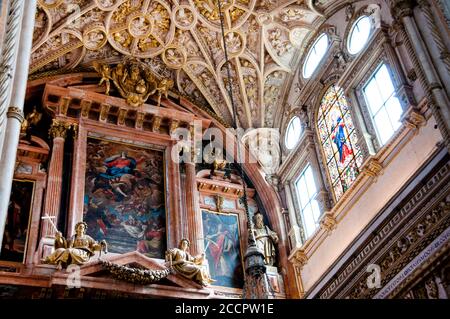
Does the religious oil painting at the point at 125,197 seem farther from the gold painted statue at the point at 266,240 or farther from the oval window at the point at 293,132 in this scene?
the oval window at the point at 293,132

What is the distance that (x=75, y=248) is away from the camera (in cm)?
1264

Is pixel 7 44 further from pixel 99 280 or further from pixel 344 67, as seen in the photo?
pixel 344 67

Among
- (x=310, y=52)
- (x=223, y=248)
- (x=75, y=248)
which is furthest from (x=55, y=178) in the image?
(x=310, y=52)

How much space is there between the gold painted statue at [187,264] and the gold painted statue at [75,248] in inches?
55.5

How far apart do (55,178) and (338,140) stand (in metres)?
6.22

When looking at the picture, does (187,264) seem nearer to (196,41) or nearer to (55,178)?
(55,178)

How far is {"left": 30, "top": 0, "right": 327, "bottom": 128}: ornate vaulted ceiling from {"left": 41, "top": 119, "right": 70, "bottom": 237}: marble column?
5.85 feet

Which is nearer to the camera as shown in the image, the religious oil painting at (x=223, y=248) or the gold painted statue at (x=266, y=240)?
the religious oil painting at (x=223, y=248)

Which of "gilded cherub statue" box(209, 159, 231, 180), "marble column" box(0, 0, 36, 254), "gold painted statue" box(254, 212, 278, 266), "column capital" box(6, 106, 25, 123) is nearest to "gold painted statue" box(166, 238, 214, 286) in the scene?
"gold painted statue" box(254, 212, 278, 266)

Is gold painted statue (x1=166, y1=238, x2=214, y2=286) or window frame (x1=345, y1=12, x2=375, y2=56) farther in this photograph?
window frame (x1=345, y1=12, x2=375, y2=56)

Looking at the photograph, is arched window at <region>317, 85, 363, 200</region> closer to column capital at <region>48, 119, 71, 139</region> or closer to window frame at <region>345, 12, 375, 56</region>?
window frame at <region>345, 12, 375, 56</region>

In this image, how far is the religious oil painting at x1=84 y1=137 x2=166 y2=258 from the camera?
45.9 ft

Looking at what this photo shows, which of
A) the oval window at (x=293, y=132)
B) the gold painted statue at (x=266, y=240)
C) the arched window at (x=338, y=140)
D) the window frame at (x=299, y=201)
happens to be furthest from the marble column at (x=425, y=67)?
the gold painted statue at (x=266, y=240)

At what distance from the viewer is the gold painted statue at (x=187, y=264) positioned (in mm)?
13297
